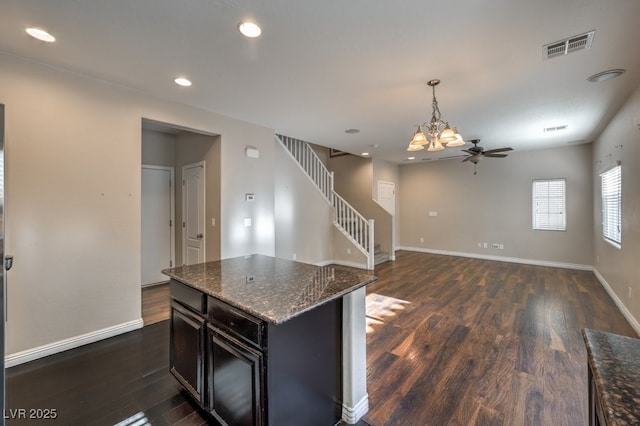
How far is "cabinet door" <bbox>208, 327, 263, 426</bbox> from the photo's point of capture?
4.59ft

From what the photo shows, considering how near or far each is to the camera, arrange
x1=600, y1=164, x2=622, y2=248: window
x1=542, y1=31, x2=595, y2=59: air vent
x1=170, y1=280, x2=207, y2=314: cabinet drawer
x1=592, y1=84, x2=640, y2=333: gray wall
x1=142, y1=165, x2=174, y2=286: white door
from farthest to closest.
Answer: x1=142, y1=165, x2=174, y2=286: white door < x1=600, y1=164, x2=622, y2=248: window < x1=592, y1=84, x2=640, y2=333: gray wall < x1=542, y1=31, x2=595, y2=59: air vent < x1=170, y1=280, x2=207, y2=314: cabinet drawer

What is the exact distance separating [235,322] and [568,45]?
3306 millimetres

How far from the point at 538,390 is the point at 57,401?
3628 mm

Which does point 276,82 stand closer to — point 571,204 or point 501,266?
point 501,266

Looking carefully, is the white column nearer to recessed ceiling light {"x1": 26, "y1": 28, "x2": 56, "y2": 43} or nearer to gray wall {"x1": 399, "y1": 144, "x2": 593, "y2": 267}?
recessed ceiling light {"x1": 26, "y1": 28, "x2": 56, "y2": 43}

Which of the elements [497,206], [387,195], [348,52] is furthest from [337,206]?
[348,52]

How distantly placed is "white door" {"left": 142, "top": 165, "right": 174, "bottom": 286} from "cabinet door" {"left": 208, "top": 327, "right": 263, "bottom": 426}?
3.82m

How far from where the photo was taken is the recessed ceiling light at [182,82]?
9.36 ft

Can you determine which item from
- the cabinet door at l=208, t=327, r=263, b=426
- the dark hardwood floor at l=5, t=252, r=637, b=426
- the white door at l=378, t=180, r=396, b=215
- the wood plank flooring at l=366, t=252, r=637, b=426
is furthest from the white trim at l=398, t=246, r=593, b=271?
the cabinet door at l=208, t=327, r=263, b=426

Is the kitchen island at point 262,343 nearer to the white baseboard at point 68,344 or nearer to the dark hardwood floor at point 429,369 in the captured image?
the dark hardwood floor at point 429,369

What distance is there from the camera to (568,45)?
2.24 metres

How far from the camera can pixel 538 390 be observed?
6.92 feet

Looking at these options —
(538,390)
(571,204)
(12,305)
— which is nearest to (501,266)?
(571,204)

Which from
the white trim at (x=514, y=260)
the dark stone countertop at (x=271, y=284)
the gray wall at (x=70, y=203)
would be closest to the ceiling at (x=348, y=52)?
the gray wall at (x=70, y=203)
